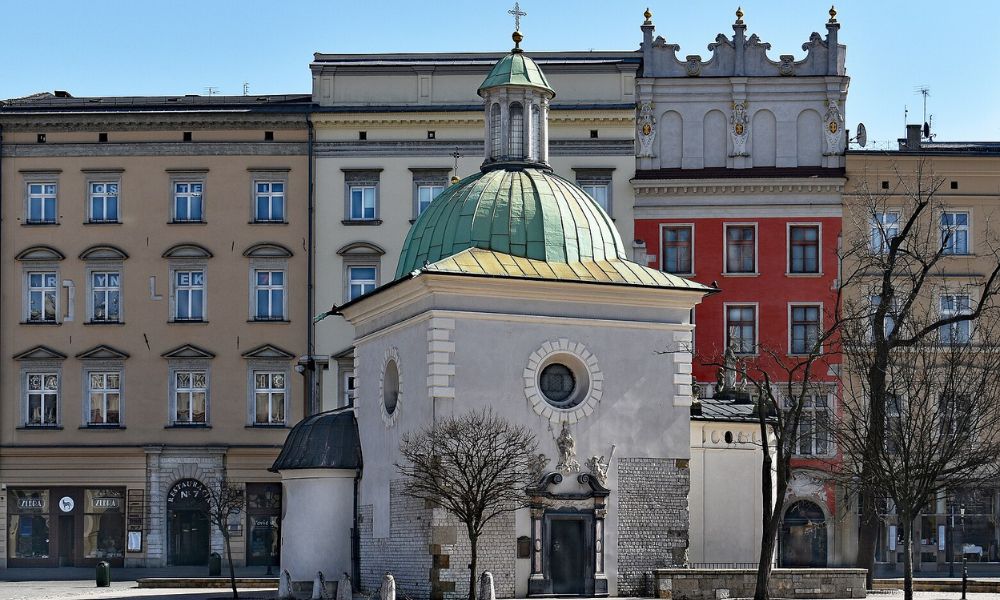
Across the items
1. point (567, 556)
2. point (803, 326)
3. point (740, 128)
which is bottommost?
point (567, 556)

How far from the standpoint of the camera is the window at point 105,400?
64562 mm

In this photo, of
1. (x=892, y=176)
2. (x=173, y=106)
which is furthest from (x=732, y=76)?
(x=173, y=106)

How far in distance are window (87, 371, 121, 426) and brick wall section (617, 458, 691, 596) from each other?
1038 inches

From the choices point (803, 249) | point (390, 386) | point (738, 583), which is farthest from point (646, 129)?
point (738, 583)

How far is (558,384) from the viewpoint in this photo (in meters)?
44.6

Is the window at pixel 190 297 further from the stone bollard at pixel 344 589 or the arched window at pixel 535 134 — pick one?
the stone bollard at pixel 344 589

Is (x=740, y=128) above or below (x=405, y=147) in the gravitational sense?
above

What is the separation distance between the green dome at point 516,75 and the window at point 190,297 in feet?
62.7

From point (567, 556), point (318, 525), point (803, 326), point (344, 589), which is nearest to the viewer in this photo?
point (344, 589)

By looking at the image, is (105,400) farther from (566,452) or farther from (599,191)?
(566,452)

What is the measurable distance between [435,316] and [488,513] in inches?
195

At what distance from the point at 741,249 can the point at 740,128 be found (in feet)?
14.6

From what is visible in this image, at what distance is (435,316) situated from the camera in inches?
1694

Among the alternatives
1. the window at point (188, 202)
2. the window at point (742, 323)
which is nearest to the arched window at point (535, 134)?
the window at point (742, 323)
